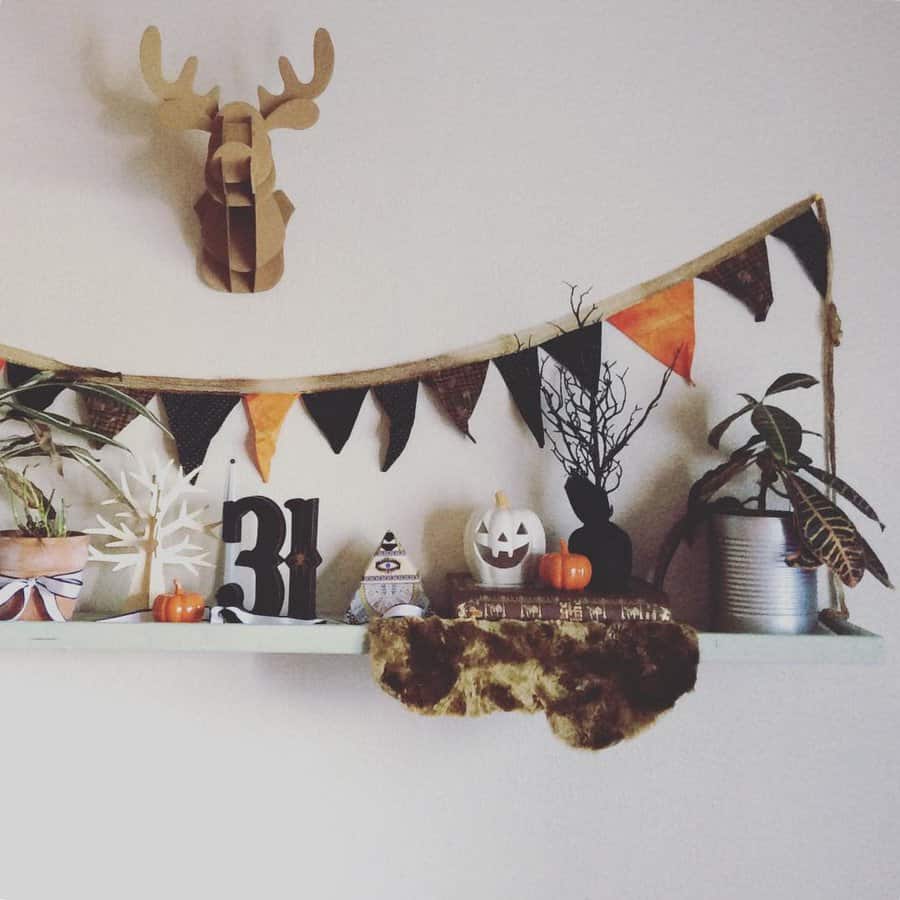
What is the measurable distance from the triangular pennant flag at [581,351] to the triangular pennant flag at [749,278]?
0.21 meters

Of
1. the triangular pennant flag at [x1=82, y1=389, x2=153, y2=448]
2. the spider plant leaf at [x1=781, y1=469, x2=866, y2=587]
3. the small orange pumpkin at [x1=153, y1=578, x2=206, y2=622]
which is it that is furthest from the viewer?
the triangular pennant flag at [x1=82, y1=389, x2=153, y2=448]

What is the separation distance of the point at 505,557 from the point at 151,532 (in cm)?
56

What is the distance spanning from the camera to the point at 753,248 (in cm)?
128

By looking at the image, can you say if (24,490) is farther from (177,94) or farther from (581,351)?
(581,351)

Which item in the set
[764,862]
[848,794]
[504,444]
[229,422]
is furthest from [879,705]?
[229,422]

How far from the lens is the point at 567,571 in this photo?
1096 millimetres

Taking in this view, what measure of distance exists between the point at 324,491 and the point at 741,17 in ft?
3.66

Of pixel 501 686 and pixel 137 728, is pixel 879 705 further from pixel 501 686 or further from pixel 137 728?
pixel 137 728

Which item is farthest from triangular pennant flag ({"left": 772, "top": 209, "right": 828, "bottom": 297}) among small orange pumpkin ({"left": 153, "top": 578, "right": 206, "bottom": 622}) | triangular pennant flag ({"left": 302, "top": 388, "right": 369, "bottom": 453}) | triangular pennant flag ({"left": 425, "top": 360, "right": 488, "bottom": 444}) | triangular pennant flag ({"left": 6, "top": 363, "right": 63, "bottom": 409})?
triangular pennant flag ({"left": 6, "top": 363, "right": 63, "bottom": 409})

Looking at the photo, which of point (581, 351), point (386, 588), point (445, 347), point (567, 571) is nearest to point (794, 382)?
point (581, 351)

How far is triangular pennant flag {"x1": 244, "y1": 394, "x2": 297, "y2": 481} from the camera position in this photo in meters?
1.25

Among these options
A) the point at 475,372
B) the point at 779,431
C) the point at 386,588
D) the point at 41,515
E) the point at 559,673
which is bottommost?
the point at 559,673

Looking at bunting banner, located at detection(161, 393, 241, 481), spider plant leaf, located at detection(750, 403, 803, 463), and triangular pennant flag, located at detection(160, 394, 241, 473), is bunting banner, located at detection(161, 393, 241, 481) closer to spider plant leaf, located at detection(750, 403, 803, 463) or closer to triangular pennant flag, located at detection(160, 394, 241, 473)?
triangular pennant flag, located at detection(160, 394, 241, 473)

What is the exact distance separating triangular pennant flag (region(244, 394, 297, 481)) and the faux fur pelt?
1.33 feet
